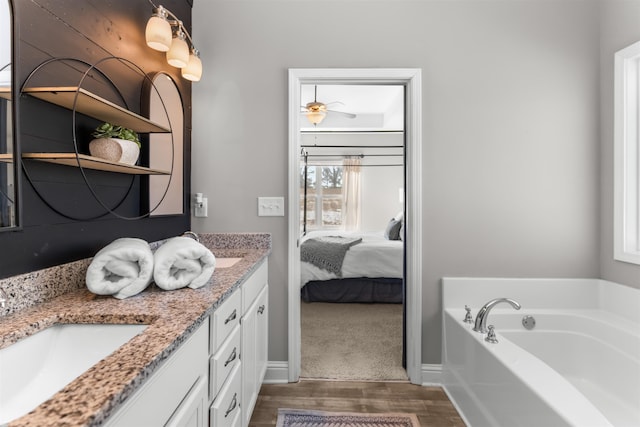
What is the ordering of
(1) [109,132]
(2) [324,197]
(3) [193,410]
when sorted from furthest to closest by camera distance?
(2) [324,197]
(1) [109,132]
(3) [193,410]

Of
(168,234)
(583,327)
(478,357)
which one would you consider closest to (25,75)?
(168,234)

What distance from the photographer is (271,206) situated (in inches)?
86.4

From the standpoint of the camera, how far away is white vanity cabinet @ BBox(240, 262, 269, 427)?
154cm

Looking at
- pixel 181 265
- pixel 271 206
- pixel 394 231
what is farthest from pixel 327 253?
pixel 181 265

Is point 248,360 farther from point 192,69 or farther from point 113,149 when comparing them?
point 192,69

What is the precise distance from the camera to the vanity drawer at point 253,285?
1544mm

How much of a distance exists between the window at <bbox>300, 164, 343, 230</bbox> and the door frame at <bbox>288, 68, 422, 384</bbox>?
4405 millimetres

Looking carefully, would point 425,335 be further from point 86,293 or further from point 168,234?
point 86,293

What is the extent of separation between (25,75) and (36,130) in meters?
0.16

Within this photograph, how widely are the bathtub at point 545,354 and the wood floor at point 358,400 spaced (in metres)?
0.11

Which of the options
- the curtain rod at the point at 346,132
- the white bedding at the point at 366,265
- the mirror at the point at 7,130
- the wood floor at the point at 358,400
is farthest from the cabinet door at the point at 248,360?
the curtain rod at the point at 346,132

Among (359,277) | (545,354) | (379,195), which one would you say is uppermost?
(379,195)

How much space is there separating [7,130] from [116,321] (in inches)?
24.4

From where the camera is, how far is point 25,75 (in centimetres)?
101
